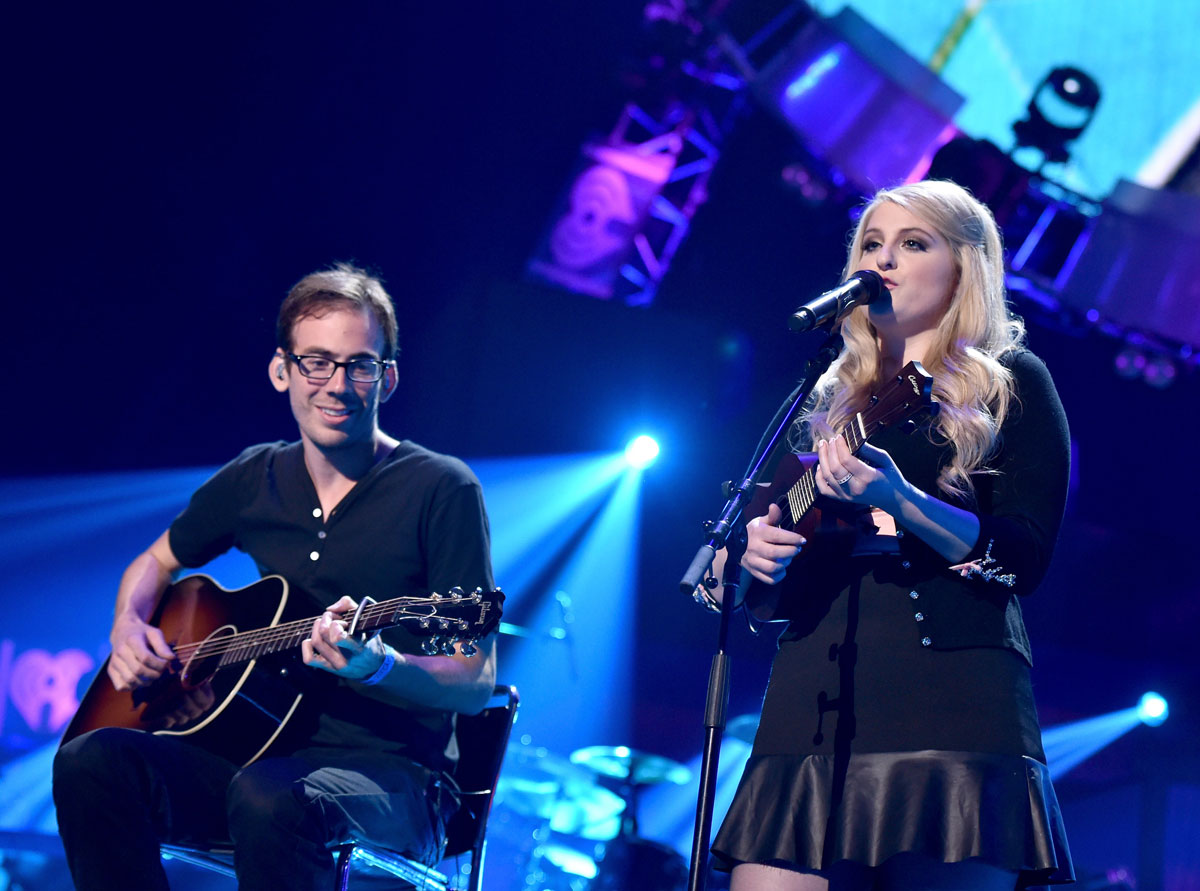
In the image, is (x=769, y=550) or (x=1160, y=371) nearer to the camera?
(x=769, y=550)

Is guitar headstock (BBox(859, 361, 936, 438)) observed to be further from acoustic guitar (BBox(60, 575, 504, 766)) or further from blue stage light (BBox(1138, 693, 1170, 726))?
blue stage light (BBox(1138, 693, 1170, 726))

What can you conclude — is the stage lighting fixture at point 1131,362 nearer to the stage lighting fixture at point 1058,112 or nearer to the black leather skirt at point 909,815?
the stage lighting fixture at point 1058,112

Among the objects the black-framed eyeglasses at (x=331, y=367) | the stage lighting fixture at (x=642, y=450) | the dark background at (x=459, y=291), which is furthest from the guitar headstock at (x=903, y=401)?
the stage lighting fixture at (x=642, y=450)

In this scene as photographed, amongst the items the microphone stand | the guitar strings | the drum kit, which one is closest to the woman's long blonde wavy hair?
the microphone stand

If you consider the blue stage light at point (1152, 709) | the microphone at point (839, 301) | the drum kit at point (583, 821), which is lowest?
the drum kit at point (583, 821)

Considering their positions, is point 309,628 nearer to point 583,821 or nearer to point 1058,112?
point 583,821

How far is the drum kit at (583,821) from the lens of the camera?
235 inches

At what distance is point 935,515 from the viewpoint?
1.83 metres

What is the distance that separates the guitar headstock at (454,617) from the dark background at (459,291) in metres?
3.38

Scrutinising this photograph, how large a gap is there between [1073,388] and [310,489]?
18.5 ft

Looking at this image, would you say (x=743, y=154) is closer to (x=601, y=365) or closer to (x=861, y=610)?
(x=601, y=365)

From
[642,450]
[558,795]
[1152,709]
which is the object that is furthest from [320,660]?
[1152,709]

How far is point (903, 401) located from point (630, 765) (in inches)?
186

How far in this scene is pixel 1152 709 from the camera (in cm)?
754
